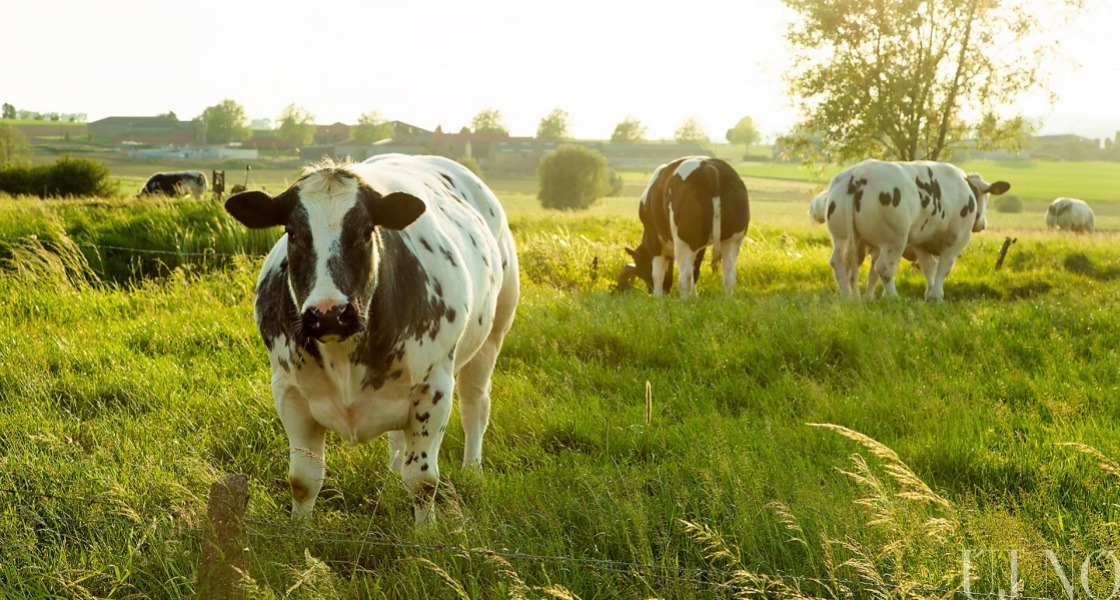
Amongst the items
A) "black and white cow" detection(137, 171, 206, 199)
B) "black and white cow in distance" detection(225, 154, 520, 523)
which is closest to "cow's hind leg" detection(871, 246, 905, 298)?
"black and white cow in distance" detection(225, 154, 520, 523)

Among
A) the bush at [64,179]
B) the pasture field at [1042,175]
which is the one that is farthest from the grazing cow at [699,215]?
the pasture field at [1042,175]

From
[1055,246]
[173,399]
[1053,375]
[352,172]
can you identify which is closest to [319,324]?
[352,172]

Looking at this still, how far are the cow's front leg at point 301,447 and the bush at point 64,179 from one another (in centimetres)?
2996

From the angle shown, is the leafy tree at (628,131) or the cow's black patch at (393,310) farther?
the leafy tree at (628,131)

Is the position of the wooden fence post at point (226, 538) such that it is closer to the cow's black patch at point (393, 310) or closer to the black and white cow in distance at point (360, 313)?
the black and white cow in distance at point (360, 313)

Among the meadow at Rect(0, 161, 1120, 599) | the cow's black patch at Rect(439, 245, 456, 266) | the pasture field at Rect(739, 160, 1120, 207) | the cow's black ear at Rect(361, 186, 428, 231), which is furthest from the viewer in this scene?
the pasture field at Rect(739, 160, 1120, 207)

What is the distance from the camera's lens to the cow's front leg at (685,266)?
43.2 feet

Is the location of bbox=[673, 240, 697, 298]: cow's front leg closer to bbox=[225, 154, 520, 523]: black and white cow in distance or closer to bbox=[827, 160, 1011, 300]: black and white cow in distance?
bbox=[827, 160, 1011, 300]: black and white cow in distance

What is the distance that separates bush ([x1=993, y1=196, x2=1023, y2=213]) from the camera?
5975 centimetres

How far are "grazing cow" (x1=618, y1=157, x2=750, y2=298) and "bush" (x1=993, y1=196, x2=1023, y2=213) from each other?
5271 cm

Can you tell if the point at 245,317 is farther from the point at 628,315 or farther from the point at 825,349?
the point at 825,349

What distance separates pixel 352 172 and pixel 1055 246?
17.2m

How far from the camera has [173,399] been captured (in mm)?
6367

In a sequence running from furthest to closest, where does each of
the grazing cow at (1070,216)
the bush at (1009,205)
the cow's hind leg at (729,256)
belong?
the bush at (1009,205) < the grazing cow at (1070,216) < the cow's hind leg at (729,256)
